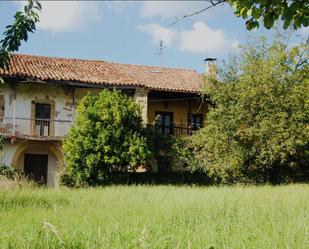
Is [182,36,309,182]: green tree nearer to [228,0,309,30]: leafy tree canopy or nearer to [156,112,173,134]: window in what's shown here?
[156,112,173,134]: window

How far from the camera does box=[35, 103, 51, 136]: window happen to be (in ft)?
83.7

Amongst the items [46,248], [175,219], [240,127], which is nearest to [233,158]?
[240,127]

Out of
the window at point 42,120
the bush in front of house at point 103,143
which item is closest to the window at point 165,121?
the bush in front of house at point 103,143

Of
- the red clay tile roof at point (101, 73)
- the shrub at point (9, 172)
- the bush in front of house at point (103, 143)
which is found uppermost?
the red clay tile roof at point (101, 73)

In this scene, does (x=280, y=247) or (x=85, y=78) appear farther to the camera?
(x=85, y=78)

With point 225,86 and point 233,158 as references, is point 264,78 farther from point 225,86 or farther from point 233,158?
point 233,158

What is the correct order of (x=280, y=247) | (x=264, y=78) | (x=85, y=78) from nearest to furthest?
(x=280, y=247) < (x=264, y=78) < (x=85, y=78)

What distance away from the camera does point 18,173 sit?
2347cm

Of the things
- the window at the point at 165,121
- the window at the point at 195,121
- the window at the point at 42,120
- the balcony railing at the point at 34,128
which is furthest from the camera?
the window at the point at 195,121

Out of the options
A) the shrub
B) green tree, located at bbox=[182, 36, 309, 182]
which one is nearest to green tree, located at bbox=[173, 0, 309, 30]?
green tree, located at bbox=[182, 36, 309, 182]

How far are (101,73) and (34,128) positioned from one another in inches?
206

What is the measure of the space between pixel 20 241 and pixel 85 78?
22661 mm

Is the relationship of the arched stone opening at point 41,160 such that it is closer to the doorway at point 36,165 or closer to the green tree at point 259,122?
the doorway at point 36,165

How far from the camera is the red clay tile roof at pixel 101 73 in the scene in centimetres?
2567
